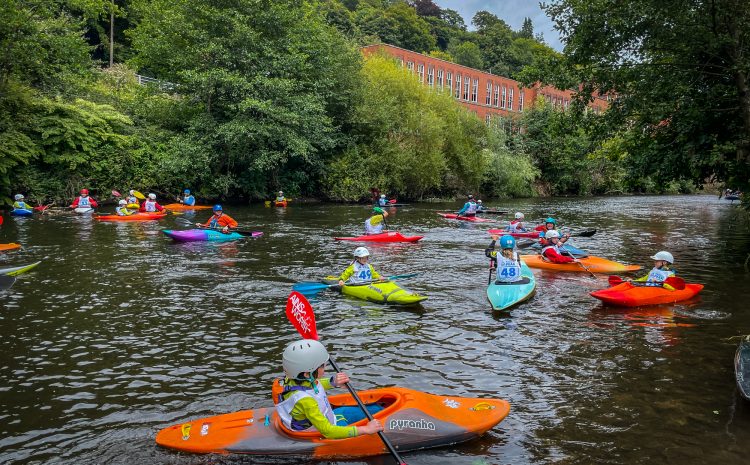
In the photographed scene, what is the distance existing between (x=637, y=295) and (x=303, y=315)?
7.52 metres

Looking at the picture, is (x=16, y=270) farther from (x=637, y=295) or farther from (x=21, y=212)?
(x=21, y=212)

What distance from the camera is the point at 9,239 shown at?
19141 millimetres

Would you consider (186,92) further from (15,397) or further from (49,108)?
(15,397)

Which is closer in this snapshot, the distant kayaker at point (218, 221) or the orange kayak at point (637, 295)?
the orange kayak at point (637, 295)

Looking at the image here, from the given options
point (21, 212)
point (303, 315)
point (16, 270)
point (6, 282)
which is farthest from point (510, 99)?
point (303, 315)

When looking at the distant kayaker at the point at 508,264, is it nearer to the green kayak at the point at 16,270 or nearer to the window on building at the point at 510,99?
the green kayak at the point at 16,270

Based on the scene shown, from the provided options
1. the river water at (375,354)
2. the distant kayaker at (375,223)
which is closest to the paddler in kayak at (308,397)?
the river water at (375,354)

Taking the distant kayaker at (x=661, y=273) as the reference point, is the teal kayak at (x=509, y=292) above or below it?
below

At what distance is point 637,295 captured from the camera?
11.3m

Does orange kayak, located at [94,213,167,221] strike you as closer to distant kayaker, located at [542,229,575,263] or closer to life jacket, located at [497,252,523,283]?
distant kayaker, located at [542,229,575,263]

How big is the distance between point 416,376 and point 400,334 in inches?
73.9

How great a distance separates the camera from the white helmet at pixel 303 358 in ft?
17.7

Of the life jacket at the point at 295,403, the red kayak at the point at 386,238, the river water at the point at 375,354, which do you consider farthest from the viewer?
the red kayak at the point at 386,238

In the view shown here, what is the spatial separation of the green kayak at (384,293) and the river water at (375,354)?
23cm
